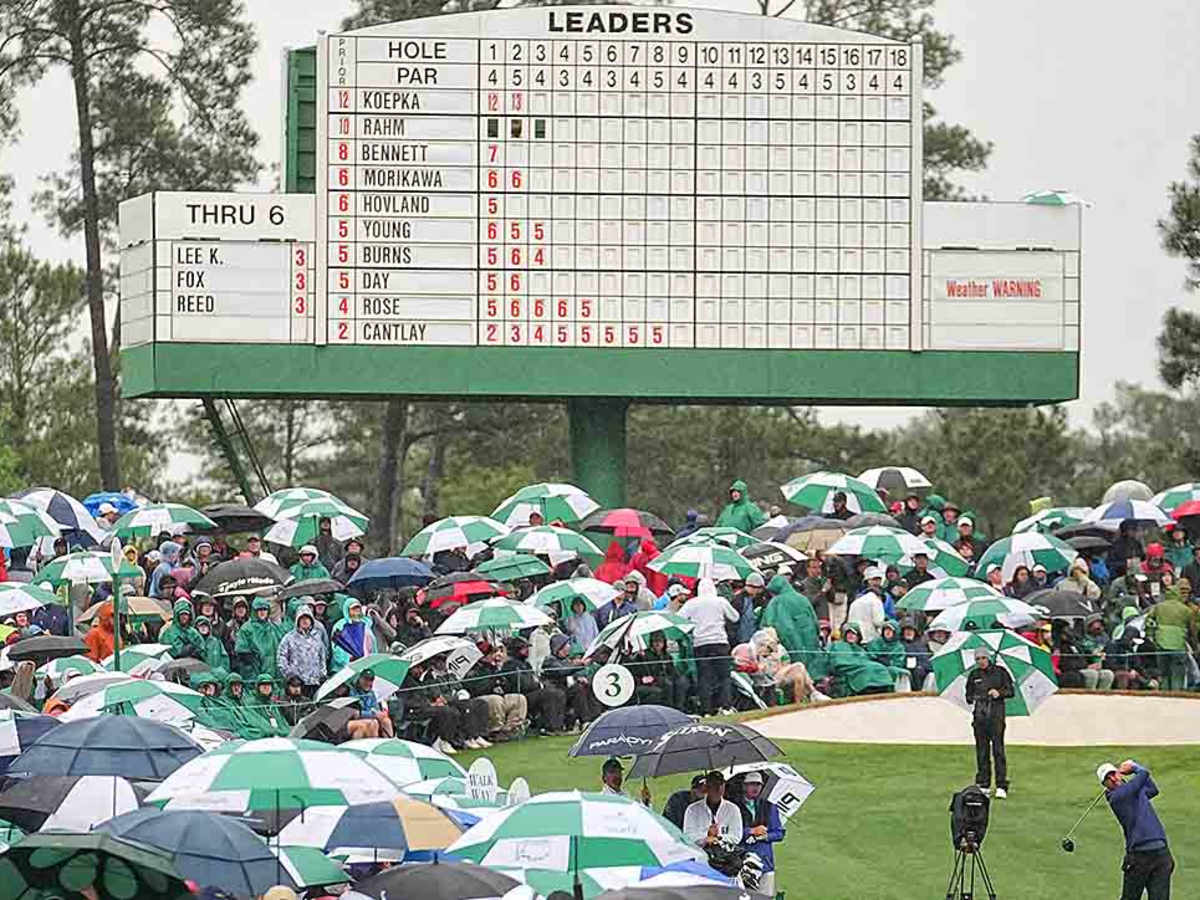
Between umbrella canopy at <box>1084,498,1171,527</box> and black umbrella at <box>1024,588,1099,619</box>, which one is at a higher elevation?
umbrella canopy at <box>1084,498,1171,527</box>

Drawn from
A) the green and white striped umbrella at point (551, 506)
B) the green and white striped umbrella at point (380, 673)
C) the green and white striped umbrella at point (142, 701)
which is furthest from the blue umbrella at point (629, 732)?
the green and white striped umbrella at point (551, 506)

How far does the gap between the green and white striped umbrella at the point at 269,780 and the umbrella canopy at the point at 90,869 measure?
10.1 ft

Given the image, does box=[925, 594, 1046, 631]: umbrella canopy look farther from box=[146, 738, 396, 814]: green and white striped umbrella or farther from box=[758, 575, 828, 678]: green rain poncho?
box=[146, 738, 396, 814]: green and white striped umbrella

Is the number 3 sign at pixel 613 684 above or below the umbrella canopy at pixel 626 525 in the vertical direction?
below

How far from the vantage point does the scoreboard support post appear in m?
38.1

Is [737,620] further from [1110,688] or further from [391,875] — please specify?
[391,875]

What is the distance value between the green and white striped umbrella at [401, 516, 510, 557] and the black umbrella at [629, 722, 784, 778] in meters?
12.0

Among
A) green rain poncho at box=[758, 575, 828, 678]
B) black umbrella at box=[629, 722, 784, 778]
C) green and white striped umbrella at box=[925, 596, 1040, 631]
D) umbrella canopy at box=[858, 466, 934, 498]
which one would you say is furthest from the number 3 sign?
umbrella canopy at box=[858, 466, 934, 498]

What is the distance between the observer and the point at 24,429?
61.6 m

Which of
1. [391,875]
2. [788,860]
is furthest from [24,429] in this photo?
[391,875]

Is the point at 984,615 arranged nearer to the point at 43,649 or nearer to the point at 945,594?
the point at 945,594

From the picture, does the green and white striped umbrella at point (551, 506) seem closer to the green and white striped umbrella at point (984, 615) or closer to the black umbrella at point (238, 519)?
the black umbrella at point (238, 519)

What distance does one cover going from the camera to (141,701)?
21.8m

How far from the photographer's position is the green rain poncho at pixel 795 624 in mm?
28875
